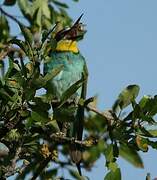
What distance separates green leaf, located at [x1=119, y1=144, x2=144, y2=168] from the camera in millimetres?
2053

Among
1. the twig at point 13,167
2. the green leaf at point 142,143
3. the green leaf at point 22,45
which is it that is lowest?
the twig at point 13,167

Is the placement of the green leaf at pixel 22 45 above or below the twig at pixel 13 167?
above

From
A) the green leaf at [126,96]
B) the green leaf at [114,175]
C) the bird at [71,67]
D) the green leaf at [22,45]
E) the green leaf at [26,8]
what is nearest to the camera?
the green leaf at [114,175]

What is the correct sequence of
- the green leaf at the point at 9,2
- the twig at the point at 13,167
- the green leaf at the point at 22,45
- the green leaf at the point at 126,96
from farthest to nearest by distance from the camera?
the green leaf at the point at 9,2
the green leaf at the point at 126,96
the green leaf at the point at 22,45
the twig at the point at 13,167

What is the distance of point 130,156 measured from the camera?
206 cm

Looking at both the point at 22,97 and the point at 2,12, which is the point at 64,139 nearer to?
the point at 22,97

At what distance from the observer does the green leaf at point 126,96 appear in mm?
2125

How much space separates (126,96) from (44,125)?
1.14 ft

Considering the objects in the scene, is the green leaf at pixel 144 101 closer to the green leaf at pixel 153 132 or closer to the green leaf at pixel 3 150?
the green leaf at pixel 153 132

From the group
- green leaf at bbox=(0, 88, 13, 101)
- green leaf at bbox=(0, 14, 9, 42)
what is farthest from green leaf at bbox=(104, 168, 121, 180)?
green leaf at bbox=(0, 14, 9, 42)

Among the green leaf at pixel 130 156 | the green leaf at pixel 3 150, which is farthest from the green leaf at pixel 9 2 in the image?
the green leaf at pixel 130 156

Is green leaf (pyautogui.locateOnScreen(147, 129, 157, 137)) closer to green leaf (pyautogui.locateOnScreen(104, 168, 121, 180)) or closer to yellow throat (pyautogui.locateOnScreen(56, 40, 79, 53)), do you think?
green leaf (pyautogui.locateOnScreen(104, 168, 121, 180))

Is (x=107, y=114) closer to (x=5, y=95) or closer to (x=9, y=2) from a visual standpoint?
(x=5, y=95)

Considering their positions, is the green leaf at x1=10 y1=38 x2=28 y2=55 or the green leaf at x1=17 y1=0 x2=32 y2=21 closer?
the green leaf at x1=10 y1=38 x2=28 y2=55
